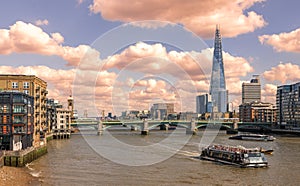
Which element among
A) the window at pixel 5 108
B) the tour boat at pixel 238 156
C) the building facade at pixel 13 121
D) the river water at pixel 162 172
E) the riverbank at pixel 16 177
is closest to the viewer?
the riverbank at pixel 16 177

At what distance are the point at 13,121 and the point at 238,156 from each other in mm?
34705

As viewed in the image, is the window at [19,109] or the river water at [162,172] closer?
the river water at [162,172]

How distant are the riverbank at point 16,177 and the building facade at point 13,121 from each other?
9869 mm

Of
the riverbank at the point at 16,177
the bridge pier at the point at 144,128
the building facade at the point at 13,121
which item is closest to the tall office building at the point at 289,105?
the bridge pier at the point at 144,128

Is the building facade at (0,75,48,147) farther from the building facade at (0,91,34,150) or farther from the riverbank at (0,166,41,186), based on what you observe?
the riverbank at (0,166,41,186)

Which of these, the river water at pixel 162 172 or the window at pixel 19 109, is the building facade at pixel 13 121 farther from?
the river water at pixel 162 172

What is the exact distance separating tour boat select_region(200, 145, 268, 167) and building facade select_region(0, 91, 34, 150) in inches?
1160

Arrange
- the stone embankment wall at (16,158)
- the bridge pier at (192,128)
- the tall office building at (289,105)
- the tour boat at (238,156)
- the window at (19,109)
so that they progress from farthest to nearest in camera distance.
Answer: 1. the tall office building at (289,105)
2. the bridge pier at (192,128)
3. the window at (19,109)
4. the tour boat at (238,156)
5. the stone embankment wall at (16,158)

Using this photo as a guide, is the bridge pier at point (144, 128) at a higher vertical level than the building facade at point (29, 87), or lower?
lower

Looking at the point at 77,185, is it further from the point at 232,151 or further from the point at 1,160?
the point at 232,151

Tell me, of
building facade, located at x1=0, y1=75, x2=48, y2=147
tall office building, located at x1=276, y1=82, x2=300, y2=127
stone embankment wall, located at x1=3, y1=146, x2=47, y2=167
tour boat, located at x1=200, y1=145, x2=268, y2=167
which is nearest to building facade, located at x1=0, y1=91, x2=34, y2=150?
stone embankment wall, located at x1=3, y1=146, x2=47, y2=167

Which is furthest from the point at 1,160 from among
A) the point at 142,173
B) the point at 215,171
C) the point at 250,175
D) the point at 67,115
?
the point at 67,115

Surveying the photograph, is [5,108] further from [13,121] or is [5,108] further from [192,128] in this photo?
[192,128]

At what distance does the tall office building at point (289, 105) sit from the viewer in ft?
578
